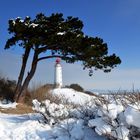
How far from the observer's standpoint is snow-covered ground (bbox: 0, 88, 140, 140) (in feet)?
24.9

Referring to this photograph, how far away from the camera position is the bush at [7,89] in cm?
2522

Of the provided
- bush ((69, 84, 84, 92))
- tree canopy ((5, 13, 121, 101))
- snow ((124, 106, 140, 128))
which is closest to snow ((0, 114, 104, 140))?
snow ((124, 106, 140, 128))

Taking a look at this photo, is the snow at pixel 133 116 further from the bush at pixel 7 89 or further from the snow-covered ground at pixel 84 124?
the bush at pixel 7 89

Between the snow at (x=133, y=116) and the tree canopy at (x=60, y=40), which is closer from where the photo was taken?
the snow at (x=133, y=116)

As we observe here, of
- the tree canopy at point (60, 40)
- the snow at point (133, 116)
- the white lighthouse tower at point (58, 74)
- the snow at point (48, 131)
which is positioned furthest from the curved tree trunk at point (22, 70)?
the snow at point (133, 116)

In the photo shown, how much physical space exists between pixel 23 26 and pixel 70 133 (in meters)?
15.6

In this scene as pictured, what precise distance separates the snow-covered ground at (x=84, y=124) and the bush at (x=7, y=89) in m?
13.7

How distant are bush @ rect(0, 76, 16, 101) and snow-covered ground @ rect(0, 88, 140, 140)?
13742 mm

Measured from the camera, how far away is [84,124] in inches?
364

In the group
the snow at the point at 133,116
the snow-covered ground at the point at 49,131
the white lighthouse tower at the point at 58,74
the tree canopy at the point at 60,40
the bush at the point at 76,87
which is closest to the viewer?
the snow at the point at 133,116

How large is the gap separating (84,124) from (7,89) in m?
17.6

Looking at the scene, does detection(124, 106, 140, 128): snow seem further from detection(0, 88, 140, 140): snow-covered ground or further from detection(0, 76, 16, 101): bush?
detection(0, 76, 16, 101): bush

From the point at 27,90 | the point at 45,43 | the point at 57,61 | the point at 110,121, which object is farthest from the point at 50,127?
the point at 57,61

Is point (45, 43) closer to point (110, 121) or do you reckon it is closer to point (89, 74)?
point (89, 74)
